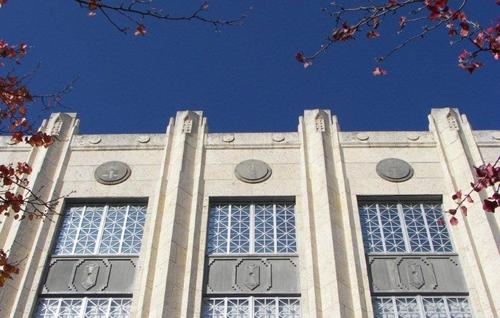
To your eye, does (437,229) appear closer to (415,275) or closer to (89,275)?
(415,275)

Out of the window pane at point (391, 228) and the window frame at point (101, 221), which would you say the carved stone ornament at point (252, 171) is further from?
the window pane at point (391, 228)

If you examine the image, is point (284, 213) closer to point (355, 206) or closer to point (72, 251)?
point (355, 206)

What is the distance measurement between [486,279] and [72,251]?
9907mm

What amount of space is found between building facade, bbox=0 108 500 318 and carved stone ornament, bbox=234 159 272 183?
3 cm

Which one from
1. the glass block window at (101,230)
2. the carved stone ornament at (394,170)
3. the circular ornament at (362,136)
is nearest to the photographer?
the glass block window at (101,230)

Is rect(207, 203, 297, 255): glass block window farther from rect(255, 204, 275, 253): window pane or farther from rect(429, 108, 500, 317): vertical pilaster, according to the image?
rect(429, 108, 500, 317): vertical pilaster

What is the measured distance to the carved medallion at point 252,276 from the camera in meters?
14.6

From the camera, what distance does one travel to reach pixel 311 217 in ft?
51.0

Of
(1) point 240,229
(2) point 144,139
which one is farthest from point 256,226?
(2) point 144,139

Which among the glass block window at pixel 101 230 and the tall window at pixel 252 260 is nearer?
the tall window at pixel 252 260

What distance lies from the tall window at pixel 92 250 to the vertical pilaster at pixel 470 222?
314 inches

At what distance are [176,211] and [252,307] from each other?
3084 mm

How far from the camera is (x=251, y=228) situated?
52.2 feet

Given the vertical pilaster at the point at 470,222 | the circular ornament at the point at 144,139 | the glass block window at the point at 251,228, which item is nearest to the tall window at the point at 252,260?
the glass block window at the point at 251,228
